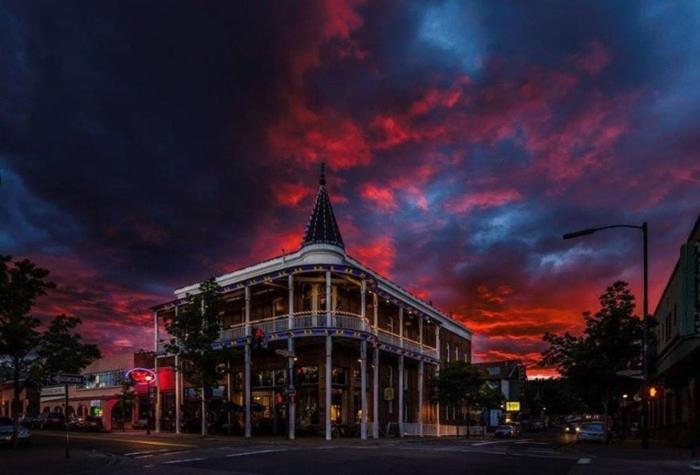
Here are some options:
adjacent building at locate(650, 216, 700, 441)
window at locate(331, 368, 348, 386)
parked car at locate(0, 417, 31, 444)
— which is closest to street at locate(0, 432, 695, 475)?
adjacent building at locate(650, 216, 700, 441)

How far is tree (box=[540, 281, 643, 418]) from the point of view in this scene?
123 feet

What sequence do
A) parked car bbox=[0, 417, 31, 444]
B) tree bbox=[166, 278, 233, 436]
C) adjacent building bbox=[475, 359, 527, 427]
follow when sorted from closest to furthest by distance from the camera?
parked car bbox=[0, 417, 31, 444], tree bbox=[166, 278, 233, 436], adjacent building bbox=[475, 359, 527, 427]

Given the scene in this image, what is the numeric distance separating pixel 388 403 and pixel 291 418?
46.8ft

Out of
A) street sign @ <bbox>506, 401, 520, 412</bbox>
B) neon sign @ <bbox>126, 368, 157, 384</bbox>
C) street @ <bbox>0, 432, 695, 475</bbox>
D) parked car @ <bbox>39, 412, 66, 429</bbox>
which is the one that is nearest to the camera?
street @ <bbox>0, 432, 695, 475</bbox>

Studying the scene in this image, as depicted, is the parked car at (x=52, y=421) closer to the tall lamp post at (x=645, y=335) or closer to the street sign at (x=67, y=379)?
the street sign at (x=67, y=379)

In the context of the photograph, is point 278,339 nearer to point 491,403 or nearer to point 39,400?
point 491,403

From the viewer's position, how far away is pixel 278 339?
3975 centimetres

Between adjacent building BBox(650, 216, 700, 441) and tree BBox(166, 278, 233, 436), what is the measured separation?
25471 millimetres

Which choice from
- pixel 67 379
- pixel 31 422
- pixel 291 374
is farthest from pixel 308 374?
pixel 31 422

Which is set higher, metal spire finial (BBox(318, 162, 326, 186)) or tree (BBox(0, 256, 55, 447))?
metal spire finial (BBox(318, 162, 326, 186))

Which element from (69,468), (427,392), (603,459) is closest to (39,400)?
(427,392)

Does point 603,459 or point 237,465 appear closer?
point 237,465

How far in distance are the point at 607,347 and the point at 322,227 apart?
19452 millimetres

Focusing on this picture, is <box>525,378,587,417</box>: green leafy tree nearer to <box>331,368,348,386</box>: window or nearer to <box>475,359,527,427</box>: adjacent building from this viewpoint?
<box>475,359,527,427</box>: adjacent building
